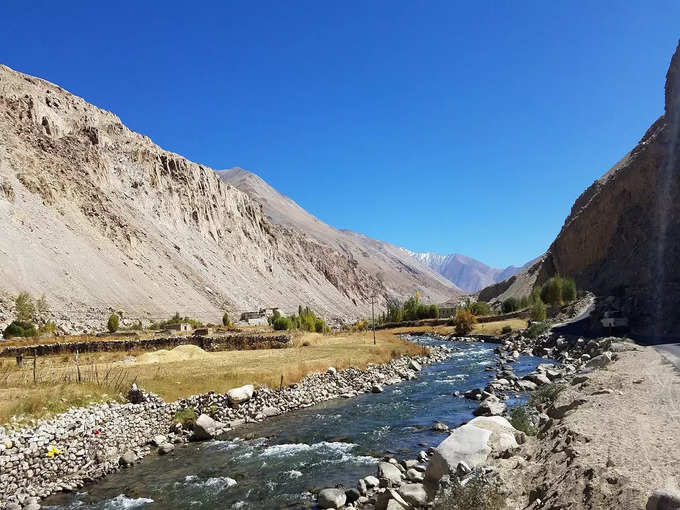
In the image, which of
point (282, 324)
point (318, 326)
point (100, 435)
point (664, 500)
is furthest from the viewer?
point (318, 326)

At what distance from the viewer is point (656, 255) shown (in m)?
58.2

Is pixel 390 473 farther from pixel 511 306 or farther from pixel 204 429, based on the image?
pixel 511 306

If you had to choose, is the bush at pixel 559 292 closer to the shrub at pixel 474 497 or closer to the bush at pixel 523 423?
the bush at pixel 523 423

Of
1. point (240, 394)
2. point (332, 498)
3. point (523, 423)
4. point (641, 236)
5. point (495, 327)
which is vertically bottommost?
point (495, 327)

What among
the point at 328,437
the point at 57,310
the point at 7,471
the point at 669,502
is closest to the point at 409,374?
the point at 328,437

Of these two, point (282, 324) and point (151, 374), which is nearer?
point (151, 374)

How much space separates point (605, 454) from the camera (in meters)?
9.94

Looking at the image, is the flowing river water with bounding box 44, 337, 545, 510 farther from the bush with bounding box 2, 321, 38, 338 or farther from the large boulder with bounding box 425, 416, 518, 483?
the bush with bounding box 2, 321, 38, 338

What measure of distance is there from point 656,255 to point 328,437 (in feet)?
184

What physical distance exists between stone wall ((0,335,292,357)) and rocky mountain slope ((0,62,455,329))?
77.8ft

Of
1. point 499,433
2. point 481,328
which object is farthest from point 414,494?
point 481,328

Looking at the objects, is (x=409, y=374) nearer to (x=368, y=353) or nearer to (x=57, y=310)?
(x=368, y=353)

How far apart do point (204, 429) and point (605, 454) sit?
16048 millimetres

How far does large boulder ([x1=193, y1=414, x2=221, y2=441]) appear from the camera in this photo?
20297 mm
